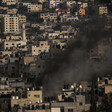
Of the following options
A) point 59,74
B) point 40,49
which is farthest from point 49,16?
point 59,74

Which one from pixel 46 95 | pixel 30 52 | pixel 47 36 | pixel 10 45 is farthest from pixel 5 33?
pixel 46 95

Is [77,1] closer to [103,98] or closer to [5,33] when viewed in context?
[5,33]

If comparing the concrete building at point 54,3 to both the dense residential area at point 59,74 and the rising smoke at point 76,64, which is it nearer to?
the dense residential area at point 59,74

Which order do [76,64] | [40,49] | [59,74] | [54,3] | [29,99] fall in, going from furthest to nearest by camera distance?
[54,3] → [40,49] → [76,64] → [59,74] → [29,99]

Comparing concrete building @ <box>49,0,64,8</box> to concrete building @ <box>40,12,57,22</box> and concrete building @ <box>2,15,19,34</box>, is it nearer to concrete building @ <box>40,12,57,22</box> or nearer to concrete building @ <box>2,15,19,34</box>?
concrete building @ <box>40,12,57,22</box>

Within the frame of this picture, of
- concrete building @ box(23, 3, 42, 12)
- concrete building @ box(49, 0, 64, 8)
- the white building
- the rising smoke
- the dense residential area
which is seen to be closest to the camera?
the dense residential area

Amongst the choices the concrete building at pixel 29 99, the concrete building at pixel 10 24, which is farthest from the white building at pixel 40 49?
the concrete building at pixel 10 24

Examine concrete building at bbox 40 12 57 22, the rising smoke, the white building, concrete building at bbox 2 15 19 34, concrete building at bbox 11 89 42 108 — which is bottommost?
concrete building at bbox 40 12 57 22

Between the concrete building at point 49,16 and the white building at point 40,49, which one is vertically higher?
the white building at point 40,49

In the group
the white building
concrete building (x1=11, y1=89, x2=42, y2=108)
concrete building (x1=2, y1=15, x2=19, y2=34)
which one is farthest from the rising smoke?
concrete building (x1=2, y1=15, x2=19, y2=34)

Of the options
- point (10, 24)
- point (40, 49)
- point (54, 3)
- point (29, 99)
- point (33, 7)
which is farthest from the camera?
point (54, 3)

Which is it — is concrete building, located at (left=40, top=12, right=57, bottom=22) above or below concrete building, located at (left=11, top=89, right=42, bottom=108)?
below

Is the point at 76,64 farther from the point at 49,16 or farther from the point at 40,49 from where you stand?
the point at 49,16

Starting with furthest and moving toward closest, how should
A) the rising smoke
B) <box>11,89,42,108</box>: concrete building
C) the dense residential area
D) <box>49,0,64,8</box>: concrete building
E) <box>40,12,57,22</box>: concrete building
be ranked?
<box>49,0,64,8</box>: concrete building < <box>40,12,57,22</box>: concrete building < the rising smoke < <box>11,89,42,108</box>: concrete building < the dense residential area
